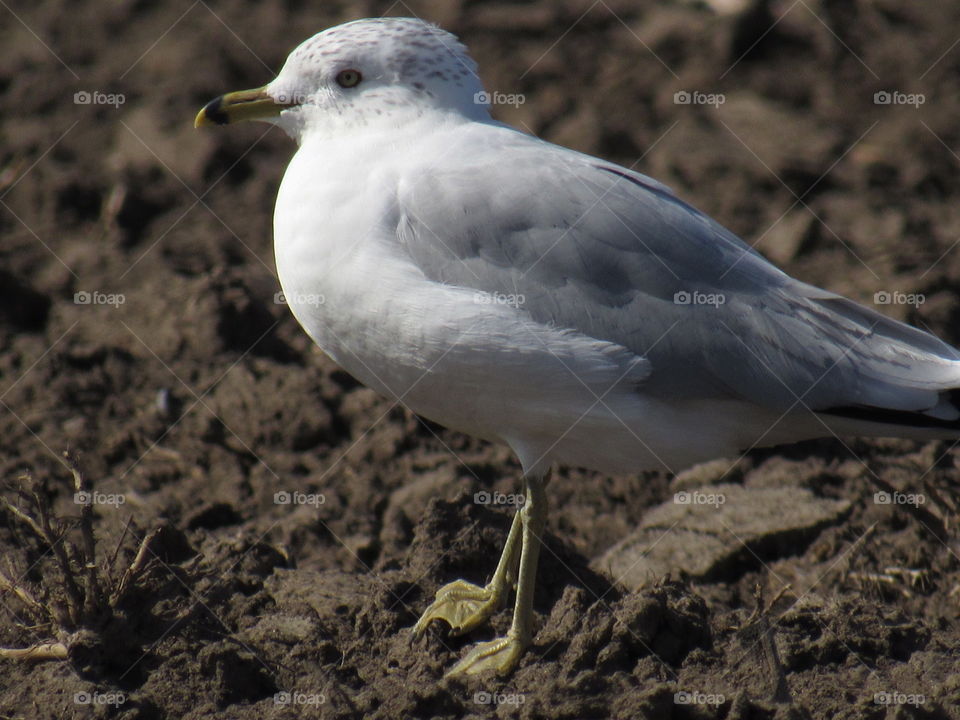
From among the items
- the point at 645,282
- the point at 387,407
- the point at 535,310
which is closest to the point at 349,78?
the point at 535,310

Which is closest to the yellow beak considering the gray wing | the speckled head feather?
the speckled head feather

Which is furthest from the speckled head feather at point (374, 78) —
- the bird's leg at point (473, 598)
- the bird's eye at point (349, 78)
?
the bird's leg at point (473, 598)

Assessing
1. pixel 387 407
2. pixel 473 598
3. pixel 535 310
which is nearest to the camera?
pixel 535 310

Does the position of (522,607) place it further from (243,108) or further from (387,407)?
(243,108)

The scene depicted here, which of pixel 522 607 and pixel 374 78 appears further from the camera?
pixel 374 78

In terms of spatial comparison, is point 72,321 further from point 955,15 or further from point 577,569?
point 955,15

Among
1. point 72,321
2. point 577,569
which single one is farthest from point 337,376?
point 577,569

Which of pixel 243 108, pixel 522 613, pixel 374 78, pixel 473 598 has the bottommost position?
pixel 473 598
